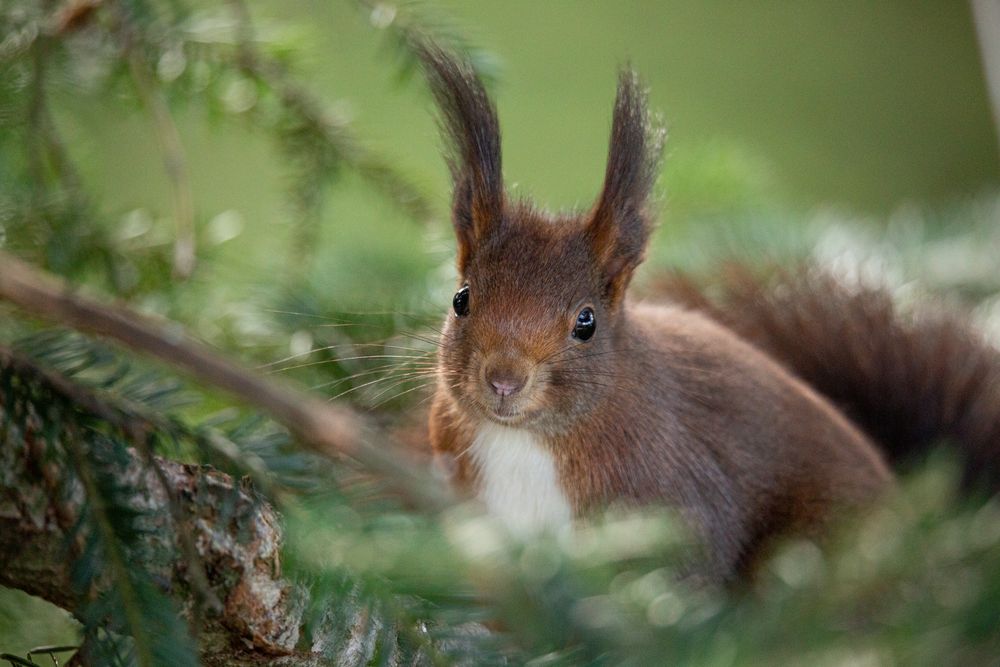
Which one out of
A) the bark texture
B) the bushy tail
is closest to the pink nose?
the bark texture

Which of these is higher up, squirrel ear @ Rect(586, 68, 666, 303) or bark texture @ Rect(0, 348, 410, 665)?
squirrel ear @ Rect(586, 68, 666, 303)

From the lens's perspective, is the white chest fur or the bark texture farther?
the white chest fur

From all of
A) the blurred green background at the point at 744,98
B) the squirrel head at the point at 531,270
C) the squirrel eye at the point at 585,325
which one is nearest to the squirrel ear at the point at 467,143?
the squirrel head at the point at 531,270

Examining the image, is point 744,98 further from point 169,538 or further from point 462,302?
point 169,538

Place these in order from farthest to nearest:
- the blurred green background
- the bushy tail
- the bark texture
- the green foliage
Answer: the blurred green background, the bushy tail, the bark texture, the green foliage

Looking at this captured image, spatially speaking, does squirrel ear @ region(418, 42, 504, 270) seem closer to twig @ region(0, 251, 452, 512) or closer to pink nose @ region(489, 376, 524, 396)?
pink nose @ region(489, 376, 524, 396)

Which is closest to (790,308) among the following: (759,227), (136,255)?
(759,227)
